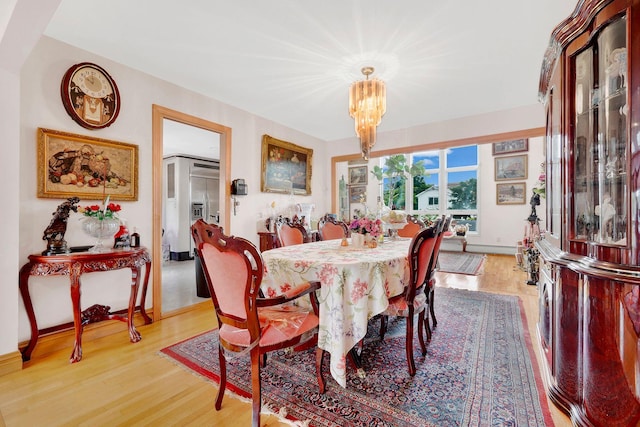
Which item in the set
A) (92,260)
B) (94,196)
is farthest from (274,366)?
(94,196)

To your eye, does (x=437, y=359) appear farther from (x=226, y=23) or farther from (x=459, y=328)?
(x=226, y=23)

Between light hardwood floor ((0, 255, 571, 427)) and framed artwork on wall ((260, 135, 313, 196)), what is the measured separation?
2.54 meters

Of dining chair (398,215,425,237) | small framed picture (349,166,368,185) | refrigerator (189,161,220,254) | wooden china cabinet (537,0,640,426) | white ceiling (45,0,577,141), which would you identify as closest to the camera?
wooden china cabinet (537,0,640,426)

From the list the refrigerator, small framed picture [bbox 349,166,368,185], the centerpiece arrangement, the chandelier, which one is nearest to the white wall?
the chandelier

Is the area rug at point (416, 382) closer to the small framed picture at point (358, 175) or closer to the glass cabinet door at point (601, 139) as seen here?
the glass cabinet door at point (601, 139)

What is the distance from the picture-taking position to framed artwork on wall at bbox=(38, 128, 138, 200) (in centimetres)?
226

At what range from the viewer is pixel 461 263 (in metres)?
5.82

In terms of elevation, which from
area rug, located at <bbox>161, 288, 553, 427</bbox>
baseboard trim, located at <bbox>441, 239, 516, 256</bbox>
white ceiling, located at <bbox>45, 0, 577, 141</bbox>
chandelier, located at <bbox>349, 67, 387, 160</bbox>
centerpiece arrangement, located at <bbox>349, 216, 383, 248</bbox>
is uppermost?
white ceiling, located at <bbox>45, 0, 577, 141</bbox>

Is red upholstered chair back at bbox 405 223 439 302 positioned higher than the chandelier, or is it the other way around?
the chandelier

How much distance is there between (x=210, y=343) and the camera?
7.72 ft

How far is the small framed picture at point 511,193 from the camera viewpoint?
681 cm

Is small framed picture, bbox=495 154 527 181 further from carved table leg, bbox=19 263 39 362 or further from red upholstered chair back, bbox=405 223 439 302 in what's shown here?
carved table leg, bbox=19 263 39 362

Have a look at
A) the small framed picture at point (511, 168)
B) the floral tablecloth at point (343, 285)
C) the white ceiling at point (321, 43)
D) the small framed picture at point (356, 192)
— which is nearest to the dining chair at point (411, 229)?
the white ceiling at point (321, 43)

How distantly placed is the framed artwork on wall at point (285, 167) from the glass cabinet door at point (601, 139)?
3571 mm
